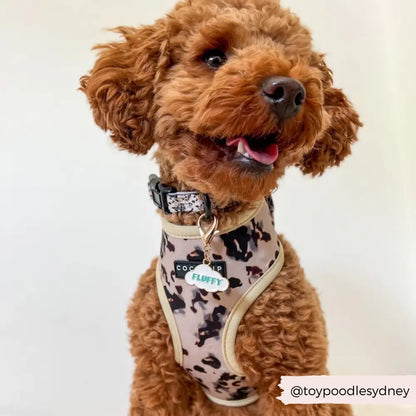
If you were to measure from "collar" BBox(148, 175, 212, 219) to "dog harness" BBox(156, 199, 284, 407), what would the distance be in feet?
0.09

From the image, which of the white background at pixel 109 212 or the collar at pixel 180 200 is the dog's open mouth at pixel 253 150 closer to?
the collar at pixel 180 200

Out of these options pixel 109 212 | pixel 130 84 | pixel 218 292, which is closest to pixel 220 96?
pixel 130 84

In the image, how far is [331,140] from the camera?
932 mm

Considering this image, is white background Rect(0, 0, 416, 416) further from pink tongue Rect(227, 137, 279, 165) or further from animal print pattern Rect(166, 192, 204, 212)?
pink tongue Rect(227, 137, 279, 165)

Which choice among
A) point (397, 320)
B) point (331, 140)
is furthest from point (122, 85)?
point (397, 320)

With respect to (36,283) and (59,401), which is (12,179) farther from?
(59,401)

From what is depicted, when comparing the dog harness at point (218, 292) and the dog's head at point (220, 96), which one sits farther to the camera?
the dog harness at point (218, 292)

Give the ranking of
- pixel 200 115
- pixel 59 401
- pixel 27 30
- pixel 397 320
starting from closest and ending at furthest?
pixel 200 115, pixel 27 30, pixel 59 401, pixel 397 320

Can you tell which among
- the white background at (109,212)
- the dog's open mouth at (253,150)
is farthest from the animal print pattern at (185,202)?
the white background at (109,212)

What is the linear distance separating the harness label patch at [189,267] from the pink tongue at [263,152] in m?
0.18

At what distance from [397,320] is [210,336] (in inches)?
30.8

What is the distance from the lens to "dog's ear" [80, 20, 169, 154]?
2.73 ft

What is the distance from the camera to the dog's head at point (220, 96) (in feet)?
2.36

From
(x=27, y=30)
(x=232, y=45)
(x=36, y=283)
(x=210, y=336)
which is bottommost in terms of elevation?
(x=210, y=336)
